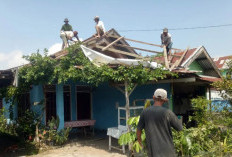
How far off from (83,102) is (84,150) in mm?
3669

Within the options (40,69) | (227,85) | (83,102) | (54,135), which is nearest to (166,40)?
(227,85)

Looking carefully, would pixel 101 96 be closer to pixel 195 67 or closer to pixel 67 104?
pixel 67 104

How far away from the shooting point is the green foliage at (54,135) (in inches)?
308

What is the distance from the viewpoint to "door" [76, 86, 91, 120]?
417 inches

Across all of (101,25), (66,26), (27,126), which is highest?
(66,26)

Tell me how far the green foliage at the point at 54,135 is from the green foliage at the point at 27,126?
398 mm

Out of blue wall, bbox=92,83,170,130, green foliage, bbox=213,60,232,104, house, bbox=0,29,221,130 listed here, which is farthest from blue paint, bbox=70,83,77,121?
green foliage, bbox=213,60,232,104

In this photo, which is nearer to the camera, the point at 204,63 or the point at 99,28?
the point at 99,28

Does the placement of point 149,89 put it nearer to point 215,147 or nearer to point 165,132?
point 215,147

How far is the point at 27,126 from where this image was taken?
27.0 feet

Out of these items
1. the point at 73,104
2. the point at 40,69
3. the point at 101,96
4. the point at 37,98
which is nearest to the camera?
the point at 40,69

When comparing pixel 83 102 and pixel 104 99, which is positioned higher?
pixel 104 99

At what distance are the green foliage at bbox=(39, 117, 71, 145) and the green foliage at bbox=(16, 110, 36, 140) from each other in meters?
0.40

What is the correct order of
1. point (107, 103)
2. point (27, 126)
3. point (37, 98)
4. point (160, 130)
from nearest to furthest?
point (160, 130) < point (27, 126) < point (37, 98) < point (107, 103)
